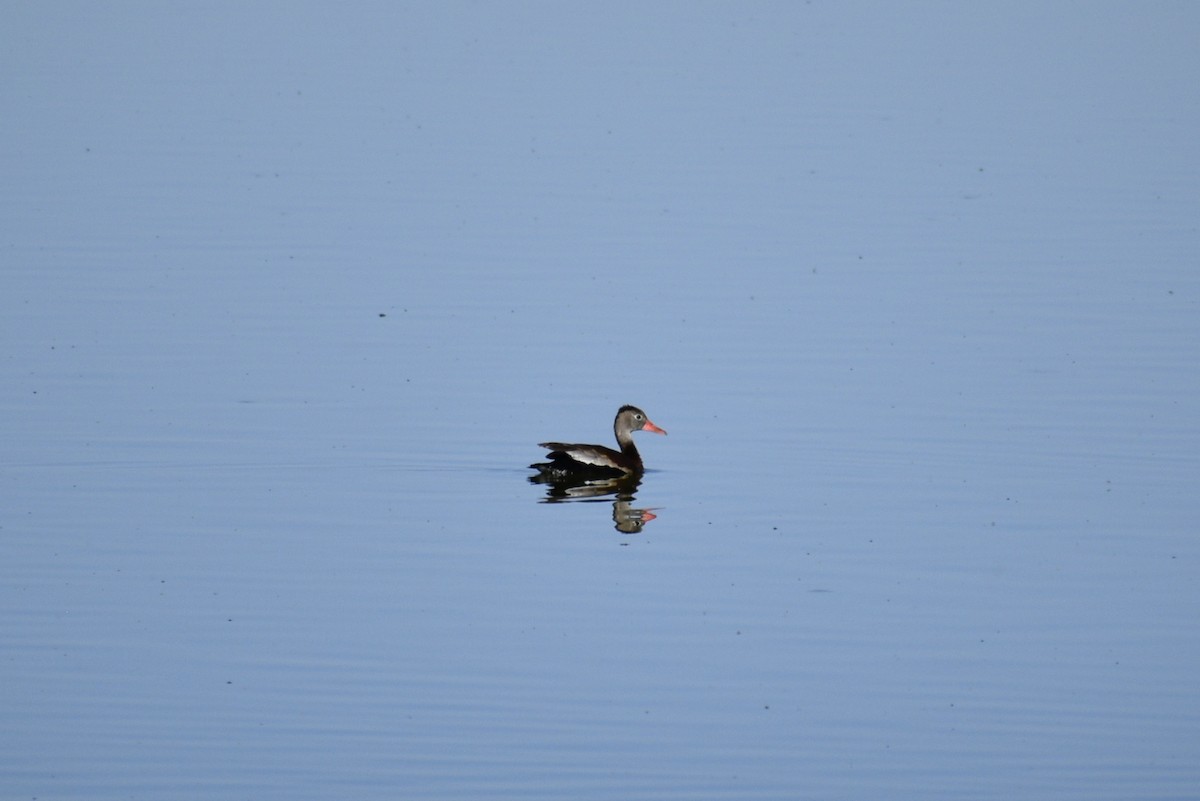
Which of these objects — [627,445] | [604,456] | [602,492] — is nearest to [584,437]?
[627,445]

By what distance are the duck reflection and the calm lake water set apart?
158 millimetres

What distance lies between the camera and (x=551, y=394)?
819 inches

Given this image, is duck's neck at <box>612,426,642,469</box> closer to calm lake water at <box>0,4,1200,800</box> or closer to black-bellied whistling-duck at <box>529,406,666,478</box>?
black-bellied whistling-duck at <box>529,406,666,478</box>

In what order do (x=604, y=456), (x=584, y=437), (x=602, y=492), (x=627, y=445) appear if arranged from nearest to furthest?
(x=602, y=492)
(x=604, y=456)
(x=627, y=445)
(x=584, y=437)

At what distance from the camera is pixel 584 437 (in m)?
20.1

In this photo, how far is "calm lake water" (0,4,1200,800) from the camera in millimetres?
11641

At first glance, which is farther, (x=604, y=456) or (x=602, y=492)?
(x=604, y=456)

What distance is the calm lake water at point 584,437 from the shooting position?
11641 millimetres

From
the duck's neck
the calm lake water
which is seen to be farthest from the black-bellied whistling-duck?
the calm lake water

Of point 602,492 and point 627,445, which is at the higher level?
point 627,445

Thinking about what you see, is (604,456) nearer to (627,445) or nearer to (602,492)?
(627,445)

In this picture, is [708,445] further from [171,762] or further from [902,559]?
[171,762]

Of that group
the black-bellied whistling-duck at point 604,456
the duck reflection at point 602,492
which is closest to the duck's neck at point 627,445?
the black-bellied whistling-duck at point 604,456

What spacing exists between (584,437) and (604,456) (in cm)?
93
